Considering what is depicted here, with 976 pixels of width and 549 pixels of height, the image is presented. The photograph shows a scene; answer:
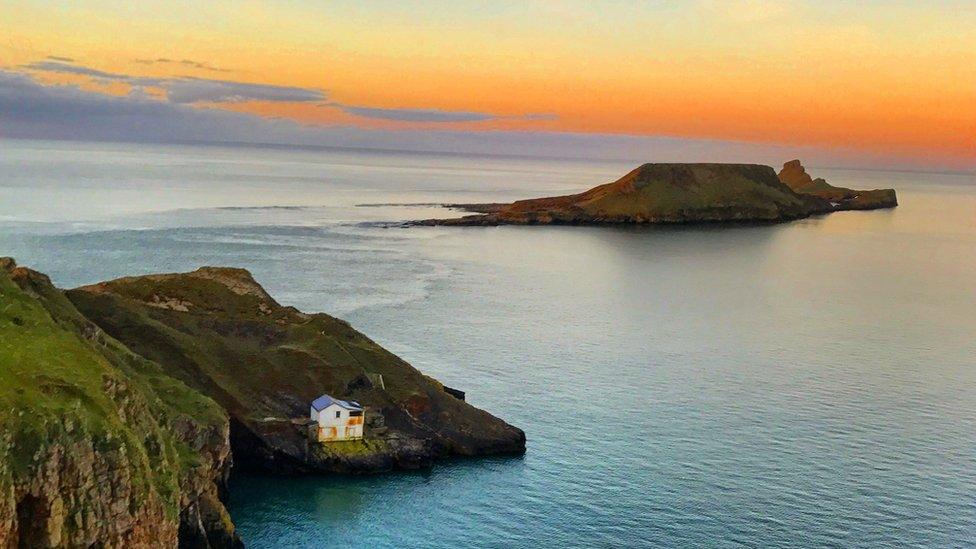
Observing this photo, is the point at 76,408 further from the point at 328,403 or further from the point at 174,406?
the point at 328,403

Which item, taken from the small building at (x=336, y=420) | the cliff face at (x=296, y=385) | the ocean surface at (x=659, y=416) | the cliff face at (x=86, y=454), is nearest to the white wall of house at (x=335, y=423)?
the small building at (x=336, y=420)

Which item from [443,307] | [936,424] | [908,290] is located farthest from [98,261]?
[908,290]

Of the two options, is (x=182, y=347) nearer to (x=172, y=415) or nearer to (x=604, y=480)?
(x=172, y=415)

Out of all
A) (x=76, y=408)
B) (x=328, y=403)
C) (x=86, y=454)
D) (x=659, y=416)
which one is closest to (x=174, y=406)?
(x=328, y=403)

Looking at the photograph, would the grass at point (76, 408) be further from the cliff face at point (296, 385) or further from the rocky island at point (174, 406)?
the cliff face at point (296, 385)

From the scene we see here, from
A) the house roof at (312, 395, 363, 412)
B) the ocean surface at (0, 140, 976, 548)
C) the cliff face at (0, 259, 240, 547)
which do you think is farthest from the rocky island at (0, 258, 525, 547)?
the ocean surface at (0, 140, 976, 548)

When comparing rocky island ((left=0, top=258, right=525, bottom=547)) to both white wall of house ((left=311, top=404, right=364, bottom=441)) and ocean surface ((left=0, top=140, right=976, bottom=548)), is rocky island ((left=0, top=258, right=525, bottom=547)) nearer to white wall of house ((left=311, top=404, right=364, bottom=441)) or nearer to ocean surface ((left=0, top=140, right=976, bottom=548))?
white wall of house ((left=311, top=404, right=364, bottom=441))
